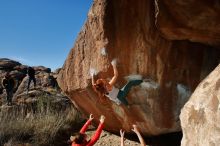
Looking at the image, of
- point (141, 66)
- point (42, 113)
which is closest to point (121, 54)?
point (141, 66)

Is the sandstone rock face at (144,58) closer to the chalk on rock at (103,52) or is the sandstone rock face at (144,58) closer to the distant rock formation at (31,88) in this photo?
the chalk on rock at (103,52)

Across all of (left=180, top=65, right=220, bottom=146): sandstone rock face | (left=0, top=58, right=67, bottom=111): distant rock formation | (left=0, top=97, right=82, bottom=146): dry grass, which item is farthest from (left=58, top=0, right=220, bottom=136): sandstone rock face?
(left=0, top=58, right=67, bottom=111): distant rock formation

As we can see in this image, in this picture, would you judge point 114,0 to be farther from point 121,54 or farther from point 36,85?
point 36,85

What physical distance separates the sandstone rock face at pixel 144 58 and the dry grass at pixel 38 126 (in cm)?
313

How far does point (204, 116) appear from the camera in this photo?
18.9 feet

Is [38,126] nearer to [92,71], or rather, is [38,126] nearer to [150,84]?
[92,71]

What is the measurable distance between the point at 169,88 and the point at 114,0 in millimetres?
2347

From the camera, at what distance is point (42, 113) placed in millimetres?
14195

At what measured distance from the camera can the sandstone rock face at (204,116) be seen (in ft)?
17.9

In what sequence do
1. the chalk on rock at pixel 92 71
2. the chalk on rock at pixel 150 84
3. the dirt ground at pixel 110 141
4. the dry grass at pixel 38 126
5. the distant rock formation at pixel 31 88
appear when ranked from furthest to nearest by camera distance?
the distant rock formation at pixel 31 88, the dry grass at pixel 38 126, the dirt ground at pixel 110 141, the chalk on rock at pixel 92 71, the chalk on rock at pixel 150 84

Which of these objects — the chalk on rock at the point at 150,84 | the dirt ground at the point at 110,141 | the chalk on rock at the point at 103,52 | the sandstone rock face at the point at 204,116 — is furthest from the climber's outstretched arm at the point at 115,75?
the dirt ground at the point at 110,141

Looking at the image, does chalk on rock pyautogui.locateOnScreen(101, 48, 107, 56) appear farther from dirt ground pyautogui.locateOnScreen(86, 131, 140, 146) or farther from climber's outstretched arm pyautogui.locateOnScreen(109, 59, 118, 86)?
dirt ground pyautogui.locateOnScreen(86, 131, 140, 146)

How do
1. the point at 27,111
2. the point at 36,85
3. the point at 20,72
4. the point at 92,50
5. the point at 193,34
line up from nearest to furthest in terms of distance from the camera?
the point at 193,34 → the point at 92,50 → the point at 27,111 → the point at 36,85 → the point at 20,72

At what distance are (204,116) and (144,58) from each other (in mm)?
3332
